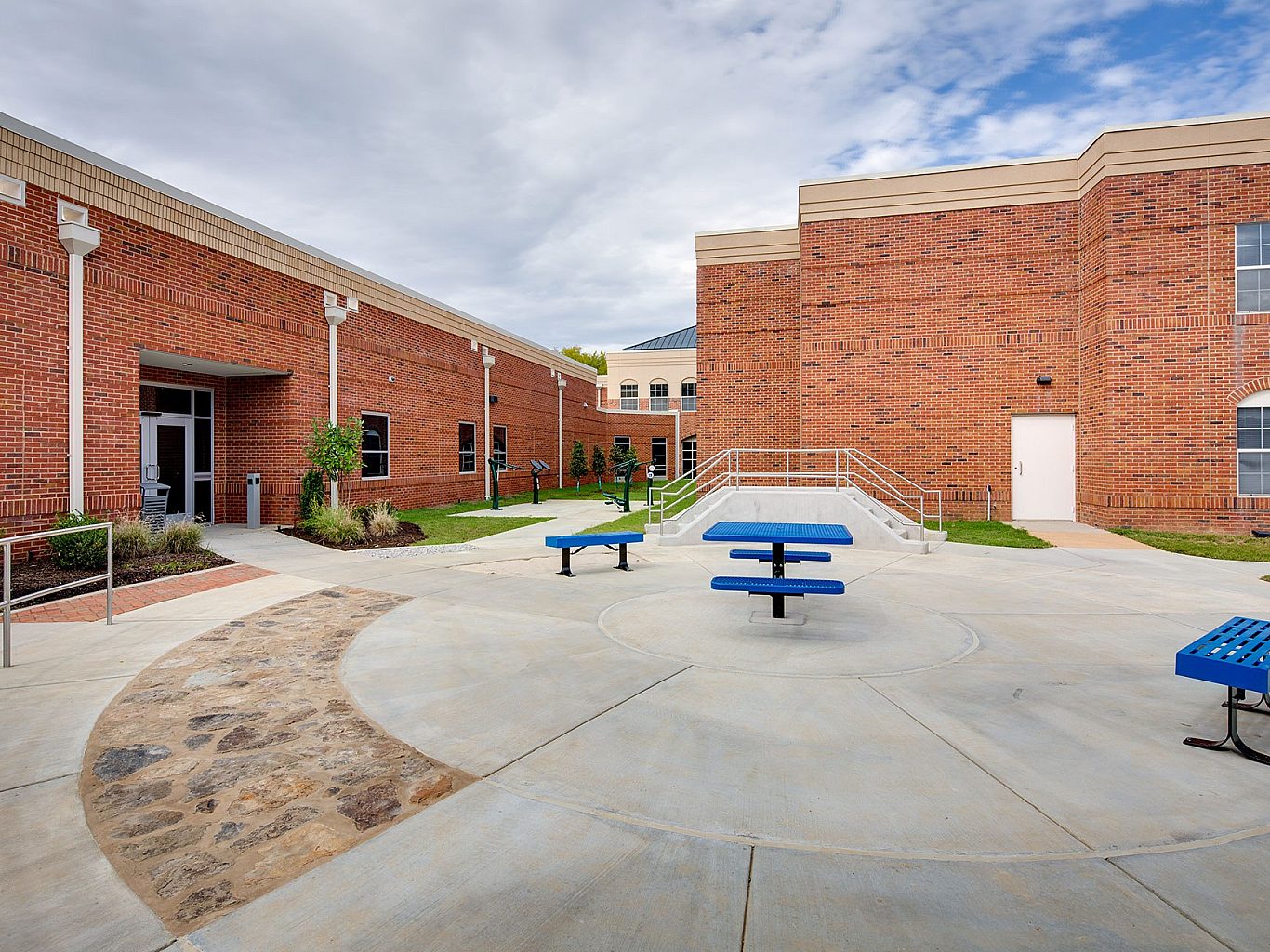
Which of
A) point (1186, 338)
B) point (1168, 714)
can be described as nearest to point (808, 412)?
point (1186, 338)

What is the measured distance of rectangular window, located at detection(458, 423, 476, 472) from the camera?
75.6 ft

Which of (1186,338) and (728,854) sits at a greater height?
(1186,338)

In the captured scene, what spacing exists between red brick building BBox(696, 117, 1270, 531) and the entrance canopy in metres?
13.1

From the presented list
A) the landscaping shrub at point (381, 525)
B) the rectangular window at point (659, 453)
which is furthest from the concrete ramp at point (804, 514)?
the rectangular window at point (659, 453)

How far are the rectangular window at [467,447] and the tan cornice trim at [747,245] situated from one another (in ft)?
31.8

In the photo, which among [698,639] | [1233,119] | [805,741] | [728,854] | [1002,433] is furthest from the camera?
[1002,433]

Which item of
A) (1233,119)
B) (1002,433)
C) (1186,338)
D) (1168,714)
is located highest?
(1233,119)

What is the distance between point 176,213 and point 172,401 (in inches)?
174

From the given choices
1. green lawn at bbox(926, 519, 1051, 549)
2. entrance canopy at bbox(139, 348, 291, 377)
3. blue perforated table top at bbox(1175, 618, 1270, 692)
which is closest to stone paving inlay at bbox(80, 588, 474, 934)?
blue perforated table top at bbox(1175, 618, 1270, 692)

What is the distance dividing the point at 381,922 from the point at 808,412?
53.6 feet

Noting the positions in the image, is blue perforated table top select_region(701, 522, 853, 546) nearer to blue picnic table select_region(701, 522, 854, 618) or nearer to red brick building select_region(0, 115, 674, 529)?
blue picnic table select_region(701, 522, 854, 618)

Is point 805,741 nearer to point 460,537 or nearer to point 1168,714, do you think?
point 1168,714

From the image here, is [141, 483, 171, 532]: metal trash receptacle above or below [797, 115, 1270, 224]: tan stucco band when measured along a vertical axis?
below

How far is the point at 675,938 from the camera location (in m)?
2.33
